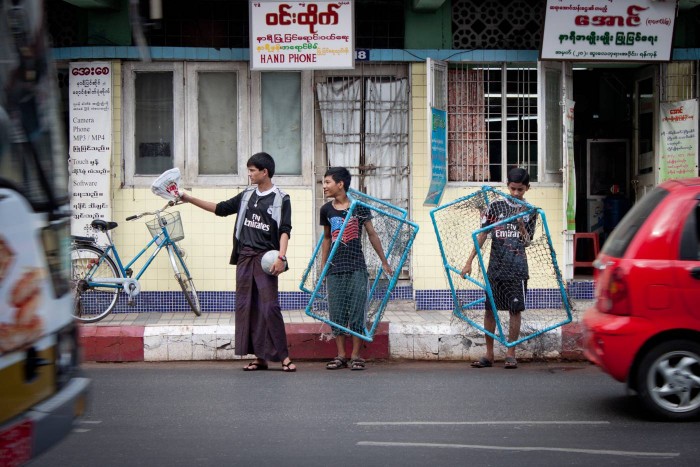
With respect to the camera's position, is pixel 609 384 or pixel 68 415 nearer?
pixel 68 415

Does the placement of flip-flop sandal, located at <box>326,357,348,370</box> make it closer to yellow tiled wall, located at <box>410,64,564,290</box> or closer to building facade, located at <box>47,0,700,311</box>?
building facade, located at <box>47,0,700,311</box>

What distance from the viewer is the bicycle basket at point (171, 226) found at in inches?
450

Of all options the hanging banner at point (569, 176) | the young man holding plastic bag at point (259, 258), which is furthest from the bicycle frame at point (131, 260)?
the hanging banner at point (569, 176)

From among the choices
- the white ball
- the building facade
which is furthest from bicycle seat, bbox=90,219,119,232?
the white ball

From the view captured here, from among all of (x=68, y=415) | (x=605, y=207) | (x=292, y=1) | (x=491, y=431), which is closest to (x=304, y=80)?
(x=292, y=1)

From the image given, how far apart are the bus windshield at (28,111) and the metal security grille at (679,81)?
9631 millimetres

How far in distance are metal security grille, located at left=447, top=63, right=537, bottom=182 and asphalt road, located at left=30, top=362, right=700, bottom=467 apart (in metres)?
3.78

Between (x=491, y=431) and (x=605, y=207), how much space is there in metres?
8.20

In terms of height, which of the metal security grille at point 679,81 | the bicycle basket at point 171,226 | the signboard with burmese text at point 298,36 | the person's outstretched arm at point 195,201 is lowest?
the bicycle basket at point 171,226

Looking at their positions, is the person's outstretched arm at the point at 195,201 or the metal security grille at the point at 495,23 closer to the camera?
the person's outstretched arm at the point at 195,201

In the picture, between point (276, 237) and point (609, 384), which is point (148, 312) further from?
point (609, 384)

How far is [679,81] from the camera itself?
1248 centimetres

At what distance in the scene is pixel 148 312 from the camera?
1191cm

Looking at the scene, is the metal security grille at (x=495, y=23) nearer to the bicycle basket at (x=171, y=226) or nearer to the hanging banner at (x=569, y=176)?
the hanging banner at (x=569, y=176)
